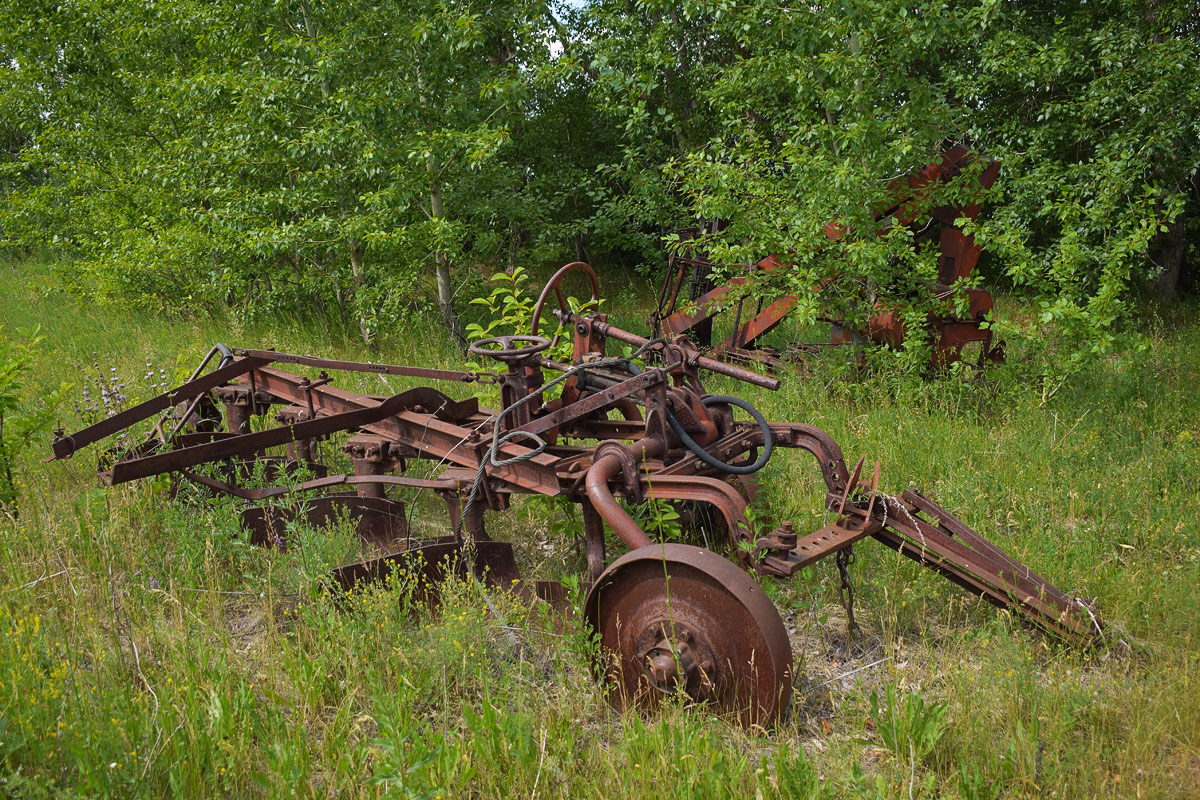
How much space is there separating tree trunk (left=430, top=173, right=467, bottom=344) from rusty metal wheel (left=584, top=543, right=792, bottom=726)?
22.1 ft

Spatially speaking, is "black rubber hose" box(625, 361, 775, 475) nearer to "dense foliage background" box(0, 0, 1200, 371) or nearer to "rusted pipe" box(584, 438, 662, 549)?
"rusted pipe" box(584, 438, 662, 549)

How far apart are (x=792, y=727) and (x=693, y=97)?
10.1 m

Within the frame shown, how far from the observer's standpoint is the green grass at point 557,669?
2.40 m

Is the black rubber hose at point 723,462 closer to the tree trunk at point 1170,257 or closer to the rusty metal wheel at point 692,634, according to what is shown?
the rusty metal wheel at point 692,634

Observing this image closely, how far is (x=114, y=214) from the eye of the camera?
1120cm

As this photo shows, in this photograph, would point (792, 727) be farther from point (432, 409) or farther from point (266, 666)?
point (432, 409)

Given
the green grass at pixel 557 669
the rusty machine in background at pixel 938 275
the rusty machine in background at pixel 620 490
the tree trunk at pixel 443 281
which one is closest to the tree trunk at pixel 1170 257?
the rusty machine in background at pixel 938 275

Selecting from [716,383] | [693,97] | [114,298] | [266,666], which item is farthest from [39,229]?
[266,666]

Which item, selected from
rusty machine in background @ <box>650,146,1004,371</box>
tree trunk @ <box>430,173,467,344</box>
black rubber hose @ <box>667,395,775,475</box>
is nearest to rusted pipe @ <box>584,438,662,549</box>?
black rubber hose @ <box>667,395,775,475</box>

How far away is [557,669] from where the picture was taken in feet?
10.6

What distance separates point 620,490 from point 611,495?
225 millimetres

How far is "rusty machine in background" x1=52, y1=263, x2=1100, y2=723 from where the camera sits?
9.09ft

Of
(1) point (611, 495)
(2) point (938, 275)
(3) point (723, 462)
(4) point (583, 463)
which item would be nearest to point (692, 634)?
(1) point (611, 495)

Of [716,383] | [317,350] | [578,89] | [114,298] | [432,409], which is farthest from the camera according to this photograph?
[578,89]
